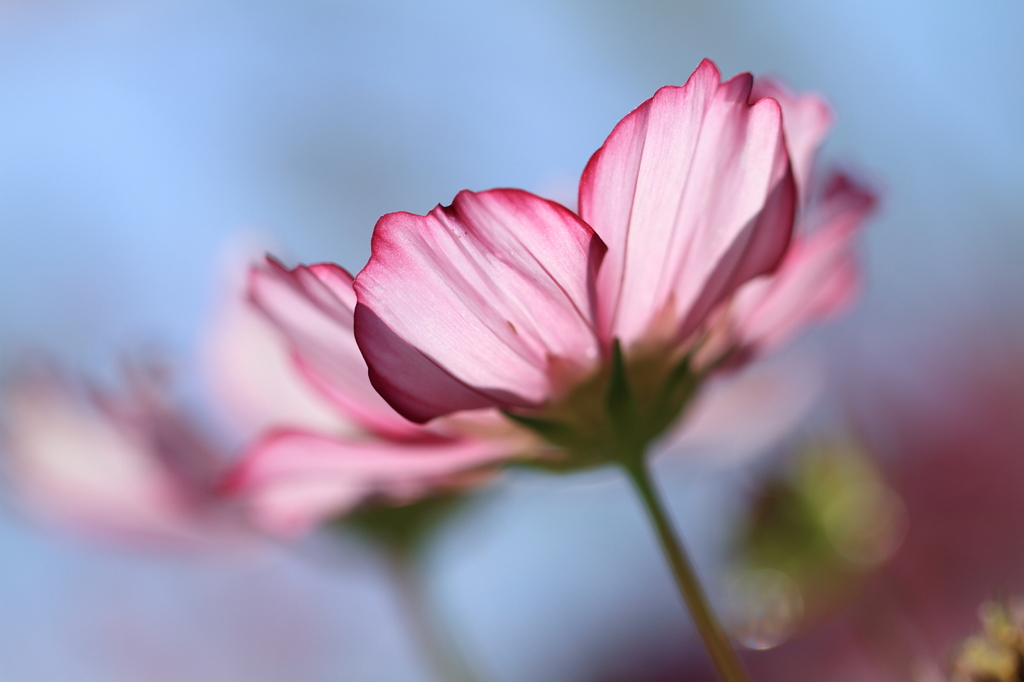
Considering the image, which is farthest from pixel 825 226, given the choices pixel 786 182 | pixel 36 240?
pixel 36 240

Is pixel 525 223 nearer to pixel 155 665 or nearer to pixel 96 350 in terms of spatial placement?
pixel 96 350

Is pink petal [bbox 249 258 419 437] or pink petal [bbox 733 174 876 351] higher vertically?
pink petal [bbox 249 258 419 437]

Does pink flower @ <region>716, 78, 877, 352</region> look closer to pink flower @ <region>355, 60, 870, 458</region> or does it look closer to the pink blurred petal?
pink flower @ <region>355, 60, 870, 458</region>

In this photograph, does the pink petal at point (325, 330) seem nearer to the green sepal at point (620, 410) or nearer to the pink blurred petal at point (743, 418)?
the green sepal at point (620, 410)

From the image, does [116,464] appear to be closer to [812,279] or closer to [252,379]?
[252,379]

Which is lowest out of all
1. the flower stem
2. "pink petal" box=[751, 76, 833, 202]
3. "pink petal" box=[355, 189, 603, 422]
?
the flower stem

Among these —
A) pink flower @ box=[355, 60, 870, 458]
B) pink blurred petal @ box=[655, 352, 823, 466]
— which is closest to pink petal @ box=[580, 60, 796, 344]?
pink flower @ box=[355, 60, 870, 458]

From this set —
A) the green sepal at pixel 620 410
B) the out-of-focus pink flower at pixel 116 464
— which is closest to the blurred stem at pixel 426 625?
the out-of-focus pink flower at pixel 116 464
